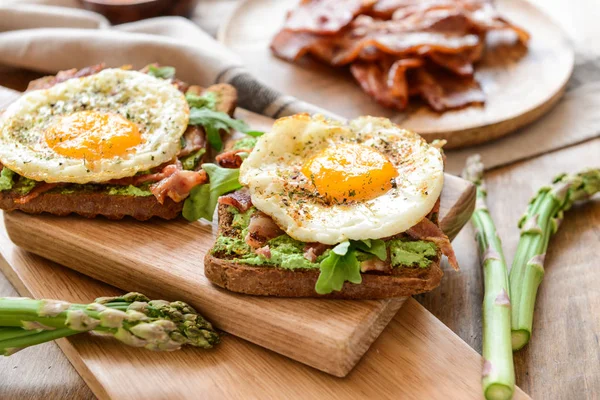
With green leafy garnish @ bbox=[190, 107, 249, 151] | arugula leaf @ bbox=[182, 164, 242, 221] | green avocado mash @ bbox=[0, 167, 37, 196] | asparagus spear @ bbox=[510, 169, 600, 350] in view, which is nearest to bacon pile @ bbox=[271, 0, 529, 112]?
asparagus spear @ bbox=[510, 169, 600, 350]

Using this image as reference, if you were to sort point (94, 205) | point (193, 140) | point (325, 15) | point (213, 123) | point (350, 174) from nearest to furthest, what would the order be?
point (350, 174) → point (94, 205) → point (193, 140) → point (213, 123) → point (325, 15)

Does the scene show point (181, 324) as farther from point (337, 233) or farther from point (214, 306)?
point (337, 233)

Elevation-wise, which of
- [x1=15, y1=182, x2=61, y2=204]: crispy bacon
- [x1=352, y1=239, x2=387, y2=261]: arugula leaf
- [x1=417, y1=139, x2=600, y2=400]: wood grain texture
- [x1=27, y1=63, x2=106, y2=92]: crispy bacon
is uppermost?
[x1=27, y1=63, x2=106, y2=92]: crispy bacon

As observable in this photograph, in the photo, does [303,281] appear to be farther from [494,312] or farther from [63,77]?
[63,77]

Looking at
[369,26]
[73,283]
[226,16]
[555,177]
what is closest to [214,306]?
[73,283]

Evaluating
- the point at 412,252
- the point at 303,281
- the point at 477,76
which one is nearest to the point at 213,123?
the point at 303,281

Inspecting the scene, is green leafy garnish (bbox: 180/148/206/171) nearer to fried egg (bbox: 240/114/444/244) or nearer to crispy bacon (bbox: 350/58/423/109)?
fried egg (bbox: 240/114/444/244)

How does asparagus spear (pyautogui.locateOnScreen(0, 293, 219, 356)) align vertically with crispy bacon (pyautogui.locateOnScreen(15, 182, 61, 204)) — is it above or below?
below
